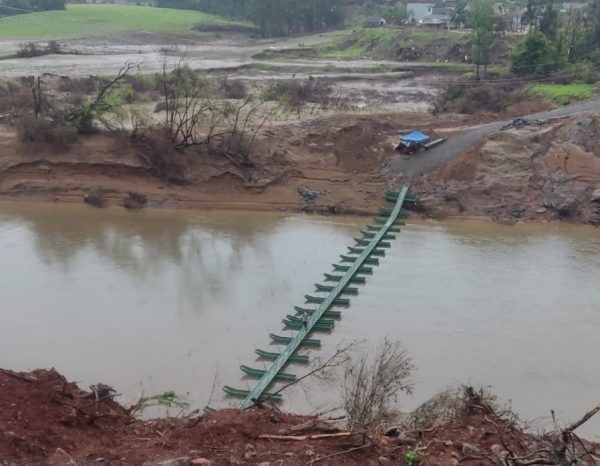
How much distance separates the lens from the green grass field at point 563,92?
39000mm

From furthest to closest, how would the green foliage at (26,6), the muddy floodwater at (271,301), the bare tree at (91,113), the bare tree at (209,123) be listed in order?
the green foliage at (26,6)
the bare tree at (91,113)
the bare tree at (209,123)
the muddy floodwater at (271,301)

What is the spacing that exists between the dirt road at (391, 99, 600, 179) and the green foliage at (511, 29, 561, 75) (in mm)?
10632

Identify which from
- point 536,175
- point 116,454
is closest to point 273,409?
A: point 116,454

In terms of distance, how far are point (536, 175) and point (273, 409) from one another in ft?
74.2

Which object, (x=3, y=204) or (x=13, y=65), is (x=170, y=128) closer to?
(x=3, y=204)

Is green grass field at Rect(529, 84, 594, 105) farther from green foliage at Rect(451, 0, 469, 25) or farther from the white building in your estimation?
the white building

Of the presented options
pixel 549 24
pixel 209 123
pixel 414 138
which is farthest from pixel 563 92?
pixel 209 123

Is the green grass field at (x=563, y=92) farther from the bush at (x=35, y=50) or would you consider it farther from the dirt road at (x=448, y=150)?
the bush at (x=35, y=50)

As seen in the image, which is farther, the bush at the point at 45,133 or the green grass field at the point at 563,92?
the green grass field at the point at 563,92

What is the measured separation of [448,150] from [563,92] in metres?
11.8

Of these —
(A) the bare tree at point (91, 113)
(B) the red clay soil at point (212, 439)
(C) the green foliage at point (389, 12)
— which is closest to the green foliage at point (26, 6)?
(C) the green foliage at point (389, 12)

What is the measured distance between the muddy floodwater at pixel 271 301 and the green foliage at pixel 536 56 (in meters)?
21.1

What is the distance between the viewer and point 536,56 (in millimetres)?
45594

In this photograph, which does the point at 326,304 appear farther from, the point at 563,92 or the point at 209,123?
the point at 563,92
